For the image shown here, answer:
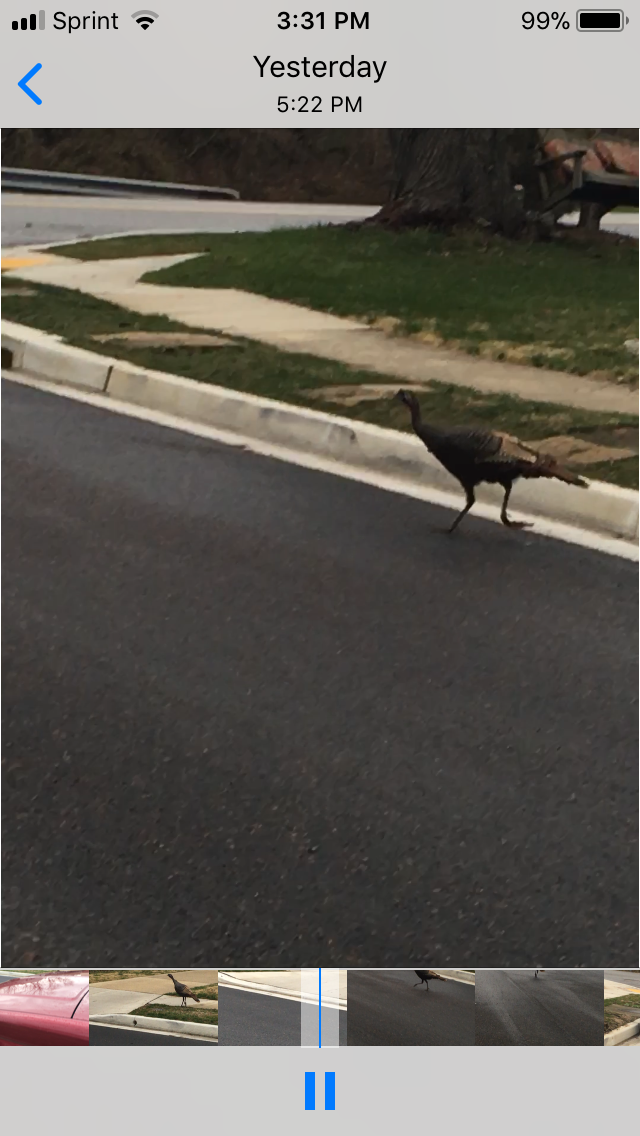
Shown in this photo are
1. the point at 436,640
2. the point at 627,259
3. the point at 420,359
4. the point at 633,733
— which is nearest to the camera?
the point at 633,733

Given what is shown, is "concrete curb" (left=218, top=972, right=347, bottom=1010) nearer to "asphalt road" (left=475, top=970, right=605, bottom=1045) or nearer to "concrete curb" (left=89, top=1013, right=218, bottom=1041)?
"concrete curb" (left=89, top=1013, right=218, bottom=1041)

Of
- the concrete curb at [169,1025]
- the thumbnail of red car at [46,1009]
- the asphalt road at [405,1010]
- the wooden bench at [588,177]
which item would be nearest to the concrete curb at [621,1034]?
the asphalt road at [405,1010]

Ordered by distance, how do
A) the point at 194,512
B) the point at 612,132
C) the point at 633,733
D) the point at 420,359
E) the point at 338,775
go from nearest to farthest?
the point at 338,775 → the point at 633,733 → the point at 612,132 → the point at 194,512 → the point at 420,359

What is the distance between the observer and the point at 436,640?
408 cm

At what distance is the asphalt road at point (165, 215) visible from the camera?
4305 mm

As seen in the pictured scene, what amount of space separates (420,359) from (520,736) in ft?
11.3

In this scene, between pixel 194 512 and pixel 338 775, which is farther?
pixel 194 512

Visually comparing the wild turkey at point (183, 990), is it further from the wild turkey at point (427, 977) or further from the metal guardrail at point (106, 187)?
the metal guardrail at point (106, 187)

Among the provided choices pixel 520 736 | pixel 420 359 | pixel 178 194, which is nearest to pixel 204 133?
pixel 178 194

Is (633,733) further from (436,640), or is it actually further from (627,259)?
(627,259)
